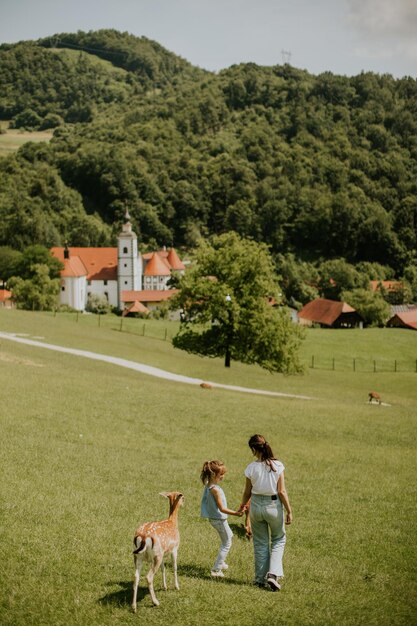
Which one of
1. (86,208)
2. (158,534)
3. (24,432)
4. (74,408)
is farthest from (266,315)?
(86,208)

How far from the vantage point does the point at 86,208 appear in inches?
6978

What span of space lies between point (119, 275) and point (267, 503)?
113778 mm

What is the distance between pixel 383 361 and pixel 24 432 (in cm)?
5397

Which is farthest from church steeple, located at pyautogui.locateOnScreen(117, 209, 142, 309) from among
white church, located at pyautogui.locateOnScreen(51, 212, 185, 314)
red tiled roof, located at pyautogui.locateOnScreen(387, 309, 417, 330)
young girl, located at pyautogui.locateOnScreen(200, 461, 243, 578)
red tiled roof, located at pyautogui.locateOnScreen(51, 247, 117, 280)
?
young girl, located at pyautogui.locateOnScreen(200, 461, 243, 578)

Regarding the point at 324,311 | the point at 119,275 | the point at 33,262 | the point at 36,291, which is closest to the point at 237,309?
the point at 36,291

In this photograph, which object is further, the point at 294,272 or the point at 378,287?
the point at 294,272

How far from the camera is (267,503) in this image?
31.0 ft

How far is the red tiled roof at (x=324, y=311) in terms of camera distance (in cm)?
10019

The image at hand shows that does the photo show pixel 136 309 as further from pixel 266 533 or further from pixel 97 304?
pixel 266 533

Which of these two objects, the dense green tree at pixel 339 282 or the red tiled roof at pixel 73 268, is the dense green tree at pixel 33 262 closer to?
the red tiled roof at pixel 73 268

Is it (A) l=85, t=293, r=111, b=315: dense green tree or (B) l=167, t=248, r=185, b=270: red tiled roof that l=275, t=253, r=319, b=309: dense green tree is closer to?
(B) l=167, t=248, r=185, b=270: red tiled roof

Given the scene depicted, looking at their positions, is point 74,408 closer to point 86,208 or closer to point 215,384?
point 215,384

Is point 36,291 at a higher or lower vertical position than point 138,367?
higher

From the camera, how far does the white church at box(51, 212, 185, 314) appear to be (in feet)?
362
